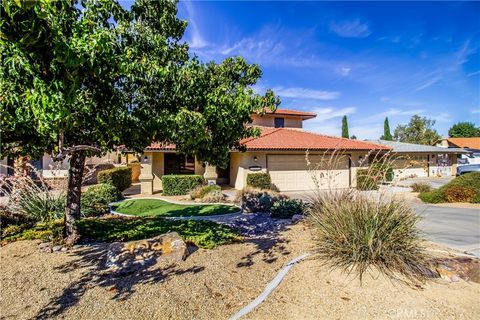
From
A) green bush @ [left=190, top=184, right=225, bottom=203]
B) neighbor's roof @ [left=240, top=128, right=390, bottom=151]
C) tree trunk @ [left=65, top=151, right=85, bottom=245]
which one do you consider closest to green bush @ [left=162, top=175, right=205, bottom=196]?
green bush @ [left=190, top=184, right=225, bottom=203]

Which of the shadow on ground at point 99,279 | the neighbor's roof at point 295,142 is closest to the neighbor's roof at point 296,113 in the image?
the neighbor's roof at point 295,142

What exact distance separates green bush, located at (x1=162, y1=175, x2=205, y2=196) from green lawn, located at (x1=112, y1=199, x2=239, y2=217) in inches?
115

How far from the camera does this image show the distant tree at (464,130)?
74.5 meters

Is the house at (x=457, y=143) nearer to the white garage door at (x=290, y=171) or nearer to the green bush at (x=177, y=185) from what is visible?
the white garage door at (x=290, y=171)

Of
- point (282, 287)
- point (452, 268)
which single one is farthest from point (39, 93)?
point (452, 268)

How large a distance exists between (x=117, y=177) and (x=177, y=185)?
4563 mm

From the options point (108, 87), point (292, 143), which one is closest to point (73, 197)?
point (108, 87)

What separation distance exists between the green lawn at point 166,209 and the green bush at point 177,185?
9.57ft

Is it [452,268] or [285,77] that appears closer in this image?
[452,268]

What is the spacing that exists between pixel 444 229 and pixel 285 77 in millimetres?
13802

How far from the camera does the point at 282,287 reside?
4637mm

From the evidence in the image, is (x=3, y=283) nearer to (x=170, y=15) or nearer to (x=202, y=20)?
(x=170, y=15)

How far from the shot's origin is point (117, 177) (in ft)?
62.5

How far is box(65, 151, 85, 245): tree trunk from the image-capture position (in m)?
6.59
